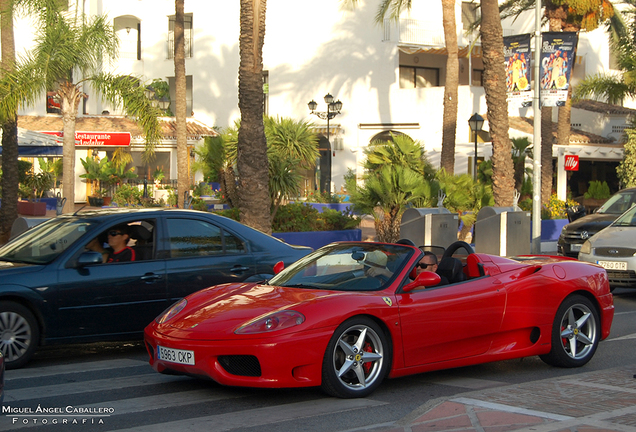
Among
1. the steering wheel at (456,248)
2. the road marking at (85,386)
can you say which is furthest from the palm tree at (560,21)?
the road marking at (85,386)

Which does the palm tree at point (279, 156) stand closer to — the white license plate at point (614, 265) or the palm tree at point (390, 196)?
the palm tree at point (390, 196)

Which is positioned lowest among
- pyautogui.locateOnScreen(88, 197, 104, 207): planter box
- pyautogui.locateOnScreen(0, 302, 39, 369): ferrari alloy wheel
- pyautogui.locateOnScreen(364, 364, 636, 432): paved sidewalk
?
pyautogui.locateOnScreen(364, 364, 636, 432): paved sidewalk

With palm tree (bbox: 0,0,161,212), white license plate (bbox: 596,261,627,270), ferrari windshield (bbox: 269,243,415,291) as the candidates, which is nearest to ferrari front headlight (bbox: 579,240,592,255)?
white license plate (bbox: 596,261,627,270)

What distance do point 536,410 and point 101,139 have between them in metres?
29.8

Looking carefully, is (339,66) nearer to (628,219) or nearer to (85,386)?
(628,219)

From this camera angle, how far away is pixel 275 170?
1733 cm

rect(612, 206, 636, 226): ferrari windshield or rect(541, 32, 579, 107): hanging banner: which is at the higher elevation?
rect(541, 32, 579, 107): hanging banner

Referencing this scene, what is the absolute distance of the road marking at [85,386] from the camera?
19.5ft

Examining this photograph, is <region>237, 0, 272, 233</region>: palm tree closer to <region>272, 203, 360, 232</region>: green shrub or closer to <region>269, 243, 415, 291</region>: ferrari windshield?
<region>272, 203, 360, 232</region>: green shrub

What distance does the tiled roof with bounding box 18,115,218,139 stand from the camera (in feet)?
116

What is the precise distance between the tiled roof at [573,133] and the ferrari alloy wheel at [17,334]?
30706 mm

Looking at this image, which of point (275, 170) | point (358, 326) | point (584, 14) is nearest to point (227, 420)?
point (358, 326)

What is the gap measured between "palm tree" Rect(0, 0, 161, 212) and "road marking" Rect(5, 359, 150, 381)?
36.1 ft

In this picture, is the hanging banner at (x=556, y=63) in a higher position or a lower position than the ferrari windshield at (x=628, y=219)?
higher
